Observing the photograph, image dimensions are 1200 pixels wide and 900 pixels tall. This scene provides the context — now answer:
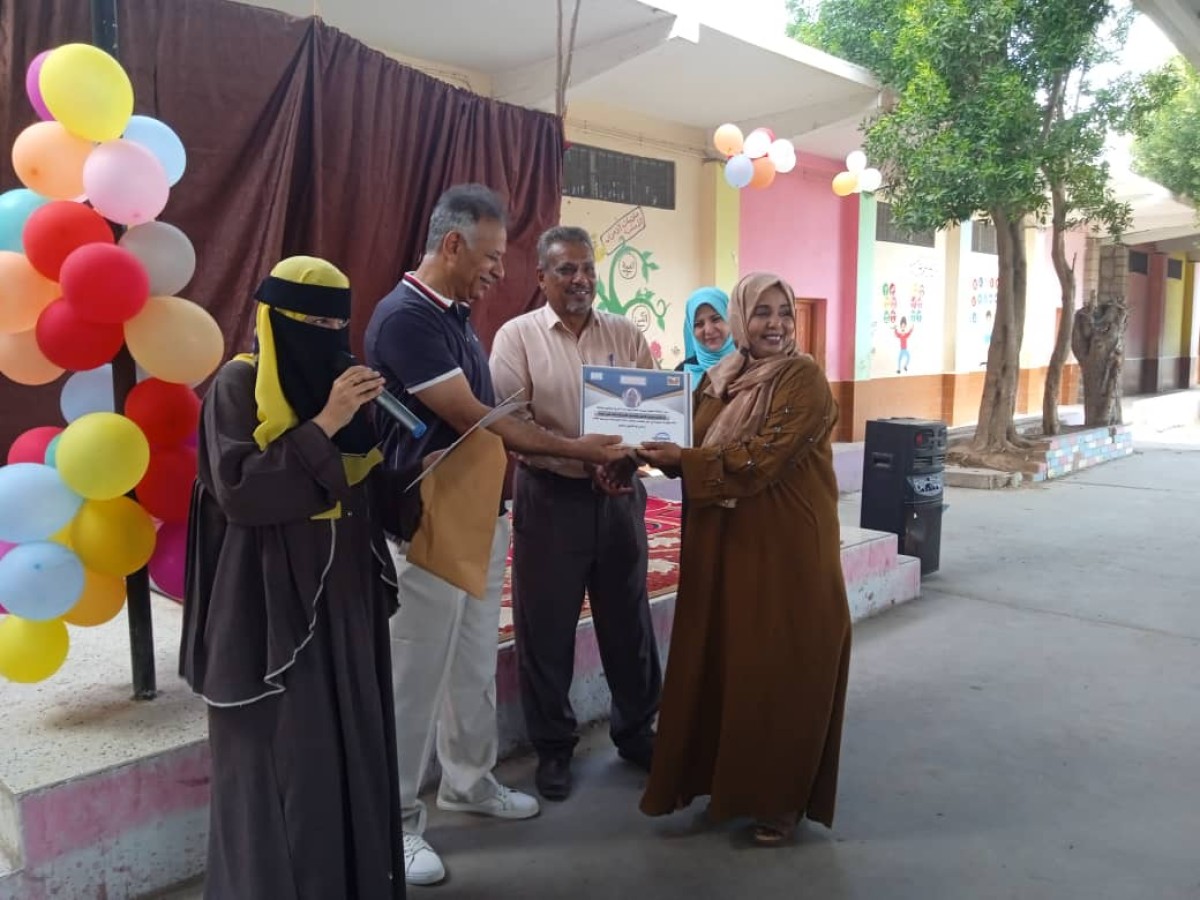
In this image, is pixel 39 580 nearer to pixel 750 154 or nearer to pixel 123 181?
pixel 123 181

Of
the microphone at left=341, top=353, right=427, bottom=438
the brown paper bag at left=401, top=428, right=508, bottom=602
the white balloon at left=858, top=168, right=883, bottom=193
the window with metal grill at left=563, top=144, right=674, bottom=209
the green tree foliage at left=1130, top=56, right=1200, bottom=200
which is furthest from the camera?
the green tree foliage at left=1130, top=56, right=1200, bottom=200

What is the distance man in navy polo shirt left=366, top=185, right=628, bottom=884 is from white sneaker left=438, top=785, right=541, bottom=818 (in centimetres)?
25

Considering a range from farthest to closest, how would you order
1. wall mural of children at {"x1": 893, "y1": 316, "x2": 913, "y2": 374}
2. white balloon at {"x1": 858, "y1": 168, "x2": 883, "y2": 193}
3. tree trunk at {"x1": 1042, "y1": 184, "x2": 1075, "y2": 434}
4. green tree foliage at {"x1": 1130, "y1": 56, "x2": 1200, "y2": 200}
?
green tree foliage at {"x1": 1130, "y1": 56, "x2": 1200, "y2": 200}
wall mural of children at {"x1": 893, "y1": 316, "x2": 913, "y2": 374}
tree trunk at {"x1": 1042, "y1": 184, "x2": 1075, "y2": 434}
white balloon at {"x1": 858, "y1": 168, "x2": 883, "y2": 193}

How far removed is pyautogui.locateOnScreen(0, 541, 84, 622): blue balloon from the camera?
2283 millimetres

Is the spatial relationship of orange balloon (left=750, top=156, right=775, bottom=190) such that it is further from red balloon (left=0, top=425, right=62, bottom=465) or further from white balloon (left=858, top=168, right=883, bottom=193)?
red balloon (left=0, top=425, right=62, bottom=465)

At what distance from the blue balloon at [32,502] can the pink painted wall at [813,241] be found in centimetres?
847

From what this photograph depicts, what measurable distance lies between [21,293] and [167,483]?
0.58m

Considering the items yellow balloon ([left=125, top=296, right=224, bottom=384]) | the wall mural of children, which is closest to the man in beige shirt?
yellow balloon ([left=125, top=296, right=224, bottom=384])

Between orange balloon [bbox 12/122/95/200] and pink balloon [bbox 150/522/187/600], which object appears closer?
orange balloon [bbox 12/122/95/200]

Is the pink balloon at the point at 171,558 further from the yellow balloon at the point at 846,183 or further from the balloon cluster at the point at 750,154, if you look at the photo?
the yellow balloon at the point at 846,183

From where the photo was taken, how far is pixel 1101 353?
1172 centimetres

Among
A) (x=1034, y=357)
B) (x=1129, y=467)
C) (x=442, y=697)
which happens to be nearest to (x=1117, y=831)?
(x=442, y=697)

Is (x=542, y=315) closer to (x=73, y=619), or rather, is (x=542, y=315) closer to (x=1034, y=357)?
(x=73, y=619)

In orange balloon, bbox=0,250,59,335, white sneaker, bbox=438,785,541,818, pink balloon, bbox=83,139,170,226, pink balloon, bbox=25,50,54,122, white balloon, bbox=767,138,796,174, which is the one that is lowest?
white sneaker, bbox=438,785,541,818
